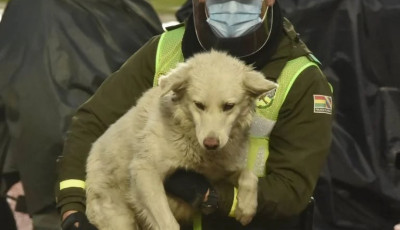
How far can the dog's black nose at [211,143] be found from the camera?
7.15ft

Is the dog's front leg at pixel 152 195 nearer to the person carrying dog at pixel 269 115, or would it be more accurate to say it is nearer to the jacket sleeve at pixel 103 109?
the person carrying dog at pixel 269 115

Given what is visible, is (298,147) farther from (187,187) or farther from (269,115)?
(187,187)

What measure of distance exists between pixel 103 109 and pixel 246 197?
58 centimetres

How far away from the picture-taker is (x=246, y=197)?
2.40 metres

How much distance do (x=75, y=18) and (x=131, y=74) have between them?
78cm

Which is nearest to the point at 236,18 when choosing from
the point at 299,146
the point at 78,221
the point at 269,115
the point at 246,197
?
the point at 269,115

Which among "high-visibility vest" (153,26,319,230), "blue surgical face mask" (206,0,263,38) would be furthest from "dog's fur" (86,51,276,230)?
"blue surgical face mask" (206,0,263,38)

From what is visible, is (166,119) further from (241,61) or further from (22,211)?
(22,211)

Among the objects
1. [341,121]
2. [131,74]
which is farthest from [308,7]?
[131,74]

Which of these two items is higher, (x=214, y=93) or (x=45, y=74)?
(x=214, y=93)

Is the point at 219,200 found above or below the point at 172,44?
below

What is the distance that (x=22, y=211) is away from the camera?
139 inches

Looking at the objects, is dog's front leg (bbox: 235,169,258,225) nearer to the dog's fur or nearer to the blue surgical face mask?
the dog's fur

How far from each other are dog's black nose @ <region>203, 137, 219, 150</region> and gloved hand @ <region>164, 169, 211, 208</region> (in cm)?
22
